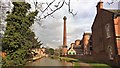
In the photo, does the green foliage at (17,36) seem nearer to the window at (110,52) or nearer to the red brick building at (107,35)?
the red brick building at (107,35)

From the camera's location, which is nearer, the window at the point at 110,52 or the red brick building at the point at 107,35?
the red brick building at the point at 107,35

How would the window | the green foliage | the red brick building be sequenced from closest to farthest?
the red brick building, the window, the green foliage

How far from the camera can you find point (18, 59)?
34.4m

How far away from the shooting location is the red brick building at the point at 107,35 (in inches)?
1045

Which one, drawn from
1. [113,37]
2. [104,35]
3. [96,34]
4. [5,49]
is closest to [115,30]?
[113,37]

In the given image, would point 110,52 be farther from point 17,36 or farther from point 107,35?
point 17,36

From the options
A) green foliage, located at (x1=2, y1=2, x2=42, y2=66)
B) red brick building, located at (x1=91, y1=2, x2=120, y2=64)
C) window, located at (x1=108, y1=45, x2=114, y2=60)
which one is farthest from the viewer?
green foliage, located at (x1=2, y1=2, x2=42, y2=66)

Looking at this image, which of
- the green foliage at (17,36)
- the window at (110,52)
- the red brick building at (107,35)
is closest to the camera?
the red brick building at (107,35)

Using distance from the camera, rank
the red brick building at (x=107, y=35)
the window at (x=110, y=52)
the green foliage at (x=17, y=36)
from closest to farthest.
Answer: the red brick building at (x=107, y=35) → the window at (x=110, y=52) → the green foliage at (x=17, y=36)

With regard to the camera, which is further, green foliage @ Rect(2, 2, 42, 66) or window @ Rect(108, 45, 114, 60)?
green foliage @ Rect(2, 2, 42, 66)

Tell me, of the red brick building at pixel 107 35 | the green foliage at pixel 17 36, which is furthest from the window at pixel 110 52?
the green foliage at pixel 17 36

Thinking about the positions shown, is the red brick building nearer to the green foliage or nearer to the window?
the window

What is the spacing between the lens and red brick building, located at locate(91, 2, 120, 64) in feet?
87.0

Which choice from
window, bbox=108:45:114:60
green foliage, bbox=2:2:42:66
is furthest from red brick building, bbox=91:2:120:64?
green foliage, bbox=2:2:42:66
